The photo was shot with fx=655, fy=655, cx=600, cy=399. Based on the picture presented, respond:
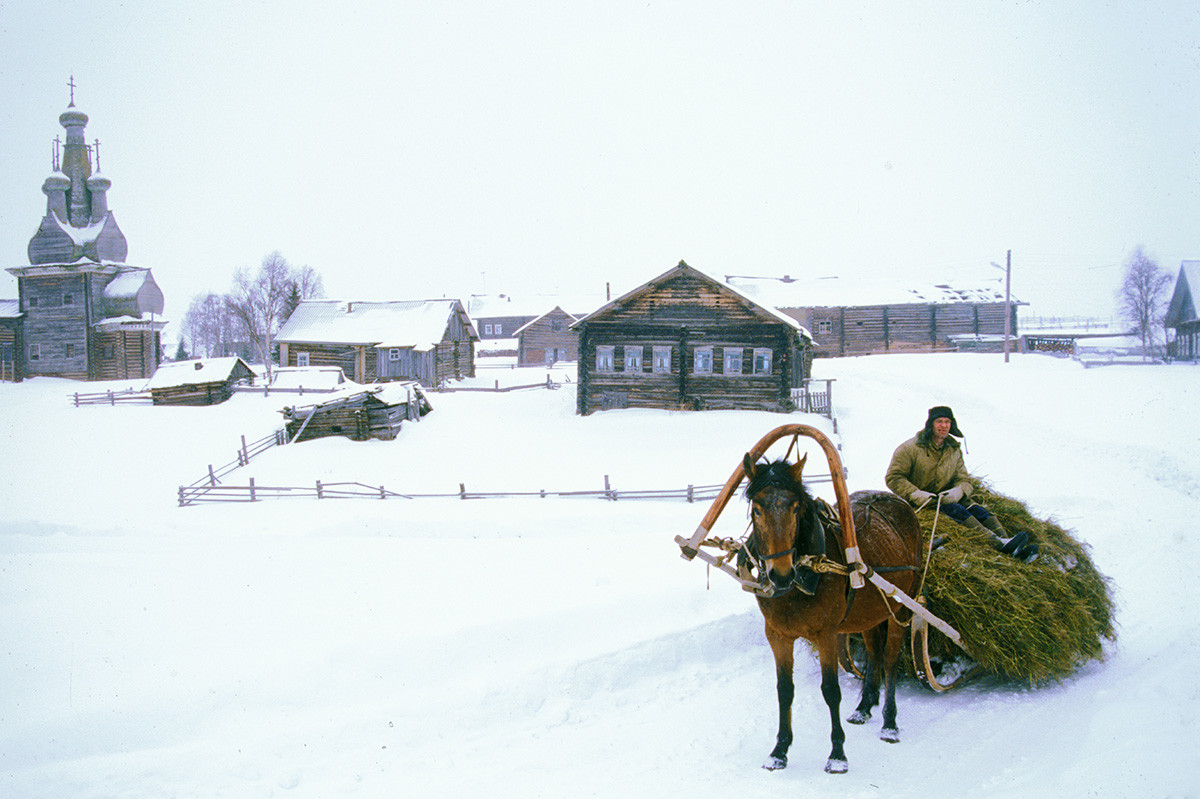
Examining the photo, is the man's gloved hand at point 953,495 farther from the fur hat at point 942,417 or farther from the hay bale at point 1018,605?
the fur hat at point 942,417

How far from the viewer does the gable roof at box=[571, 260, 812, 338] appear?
22.9m

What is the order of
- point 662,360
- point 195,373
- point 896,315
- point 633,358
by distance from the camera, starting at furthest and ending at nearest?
point 896,315 < point 195,373 < point 633,358 < point 662,360

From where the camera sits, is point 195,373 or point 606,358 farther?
point 195,373

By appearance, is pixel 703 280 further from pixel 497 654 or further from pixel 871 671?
pixel 871 671

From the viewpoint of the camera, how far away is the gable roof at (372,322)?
3594 centimetres

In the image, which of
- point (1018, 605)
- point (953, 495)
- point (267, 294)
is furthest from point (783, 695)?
point (267, 294)

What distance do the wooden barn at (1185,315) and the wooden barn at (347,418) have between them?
1955 cm

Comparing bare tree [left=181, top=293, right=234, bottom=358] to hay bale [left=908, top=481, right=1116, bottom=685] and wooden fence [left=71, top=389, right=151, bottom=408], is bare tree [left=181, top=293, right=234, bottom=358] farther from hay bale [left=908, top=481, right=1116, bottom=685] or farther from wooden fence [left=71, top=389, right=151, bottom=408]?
hay bale [left=908, top=481, right=1116, bottom=685]

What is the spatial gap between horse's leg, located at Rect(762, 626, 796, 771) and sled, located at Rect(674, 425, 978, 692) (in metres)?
0.52

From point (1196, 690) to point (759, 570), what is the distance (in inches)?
107

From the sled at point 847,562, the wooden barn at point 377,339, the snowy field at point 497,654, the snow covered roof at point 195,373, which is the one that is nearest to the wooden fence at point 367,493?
the snowy field at point 497,654

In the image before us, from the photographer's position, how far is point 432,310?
37.9m

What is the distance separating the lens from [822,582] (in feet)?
14.7

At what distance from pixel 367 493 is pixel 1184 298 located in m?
15.5
